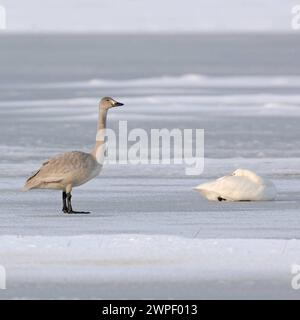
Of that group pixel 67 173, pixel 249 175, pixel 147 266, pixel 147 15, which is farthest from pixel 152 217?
pixel 147 15

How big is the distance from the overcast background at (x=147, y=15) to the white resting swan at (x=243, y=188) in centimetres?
10676

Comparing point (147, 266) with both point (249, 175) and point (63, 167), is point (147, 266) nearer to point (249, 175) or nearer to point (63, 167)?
point (63, 167)

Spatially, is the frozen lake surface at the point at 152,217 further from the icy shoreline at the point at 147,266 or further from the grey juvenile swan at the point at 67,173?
the grey juvenile swan at the point at 67,173

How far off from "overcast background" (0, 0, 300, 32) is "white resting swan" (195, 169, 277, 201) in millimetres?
106756

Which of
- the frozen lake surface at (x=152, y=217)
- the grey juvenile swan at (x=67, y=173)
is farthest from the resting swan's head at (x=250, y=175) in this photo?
the grey juvenile swan at (x=67, y=173)

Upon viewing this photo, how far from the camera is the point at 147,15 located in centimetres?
13062

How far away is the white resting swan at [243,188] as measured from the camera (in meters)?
10.8

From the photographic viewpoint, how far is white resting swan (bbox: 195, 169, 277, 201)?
10.8 m

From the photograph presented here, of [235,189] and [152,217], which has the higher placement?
[235,189]

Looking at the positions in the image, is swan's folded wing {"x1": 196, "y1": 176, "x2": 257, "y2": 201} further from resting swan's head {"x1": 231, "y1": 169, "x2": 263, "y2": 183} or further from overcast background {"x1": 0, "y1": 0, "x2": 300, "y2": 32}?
overcast background {"x1": 0, "y1": 0, "x2": 300, "y2": 32}

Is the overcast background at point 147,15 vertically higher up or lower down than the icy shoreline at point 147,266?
higher up

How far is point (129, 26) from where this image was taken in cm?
13000

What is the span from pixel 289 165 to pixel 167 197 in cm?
262

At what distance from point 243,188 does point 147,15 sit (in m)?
121
